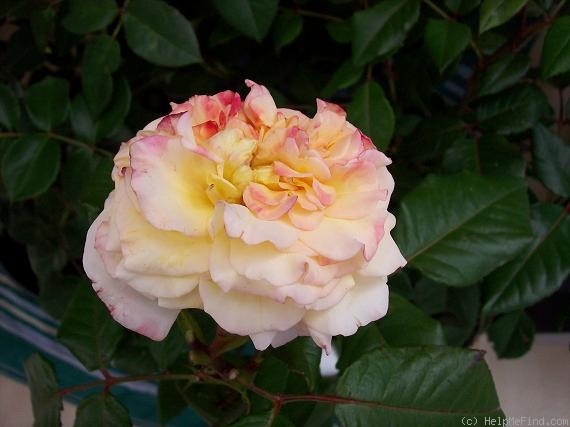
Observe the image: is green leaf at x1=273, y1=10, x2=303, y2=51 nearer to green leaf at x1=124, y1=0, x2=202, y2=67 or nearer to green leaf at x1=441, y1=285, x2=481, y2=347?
green leaf at x1=124, y1=0, x2=202, y2=67

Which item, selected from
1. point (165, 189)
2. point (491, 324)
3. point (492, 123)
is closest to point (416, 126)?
→ point (492, 123)

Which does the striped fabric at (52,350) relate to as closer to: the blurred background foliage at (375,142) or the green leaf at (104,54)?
the blurred background foliage at (375,142)

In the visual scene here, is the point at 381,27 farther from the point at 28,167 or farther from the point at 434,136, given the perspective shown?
the point at 28,167

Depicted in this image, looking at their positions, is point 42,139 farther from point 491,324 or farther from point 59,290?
point 491,324

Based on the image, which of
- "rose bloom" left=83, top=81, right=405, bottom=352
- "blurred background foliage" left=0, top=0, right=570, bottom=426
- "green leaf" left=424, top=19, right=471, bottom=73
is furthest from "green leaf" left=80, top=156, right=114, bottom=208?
"green leaf" left=424, top=19, right=471, bottom=73

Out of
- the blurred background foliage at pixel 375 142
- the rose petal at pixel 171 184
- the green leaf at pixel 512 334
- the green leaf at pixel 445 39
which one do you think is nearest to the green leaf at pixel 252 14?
the blurred background foliage at pixel 375 142

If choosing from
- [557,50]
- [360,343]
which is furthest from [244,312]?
[557,50]
